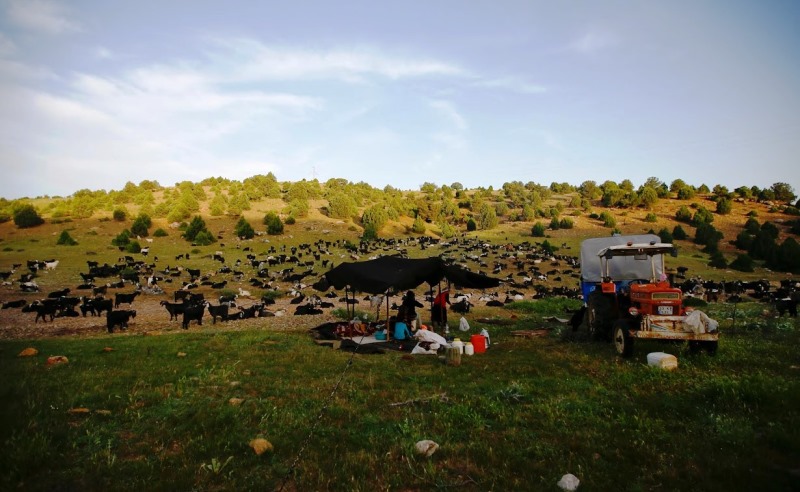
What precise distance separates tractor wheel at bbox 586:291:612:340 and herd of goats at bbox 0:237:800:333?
25.6 ft

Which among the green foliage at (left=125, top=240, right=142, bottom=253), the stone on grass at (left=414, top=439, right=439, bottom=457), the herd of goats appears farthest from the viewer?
the green foliage at (left=125, top=240, right=142, bottom=253)

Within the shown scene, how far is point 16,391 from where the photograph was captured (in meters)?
7.73

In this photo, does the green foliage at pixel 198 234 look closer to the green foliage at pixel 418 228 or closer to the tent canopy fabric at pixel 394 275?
the green foliage at pixel 418 228

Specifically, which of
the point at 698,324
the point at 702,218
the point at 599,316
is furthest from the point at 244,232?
the point at 702,218

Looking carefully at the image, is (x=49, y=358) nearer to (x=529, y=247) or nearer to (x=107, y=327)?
(x=107, y=327)

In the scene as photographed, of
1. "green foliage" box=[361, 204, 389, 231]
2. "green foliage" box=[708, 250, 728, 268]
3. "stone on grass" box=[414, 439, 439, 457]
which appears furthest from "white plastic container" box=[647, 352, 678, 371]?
"green foliage" box=[361, 204, 389, 231]

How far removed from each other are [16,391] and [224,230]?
56.0 metres

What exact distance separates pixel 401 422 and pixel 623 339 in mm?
7031

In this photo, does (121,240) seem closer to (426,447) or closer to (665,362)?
(426,447)

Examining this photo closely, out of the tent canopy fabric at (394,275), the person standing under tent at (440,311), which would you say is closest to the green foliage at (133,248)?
the tent canopy fabric at (394,275)

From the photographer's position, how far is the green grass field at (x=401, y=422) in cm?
504

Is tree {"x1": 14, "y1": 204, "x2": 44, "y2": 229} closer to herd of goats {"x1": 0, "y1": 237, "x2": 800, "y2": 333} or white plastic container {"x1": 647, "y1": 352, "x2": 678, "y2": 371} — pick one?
herd of goats {"x1": 0, "y1": 237, "x2": 800, "y2": 333}

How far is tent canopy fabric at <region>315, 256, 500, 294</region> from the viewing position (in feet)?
42.3

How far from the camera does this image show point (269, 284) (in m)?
32.1
